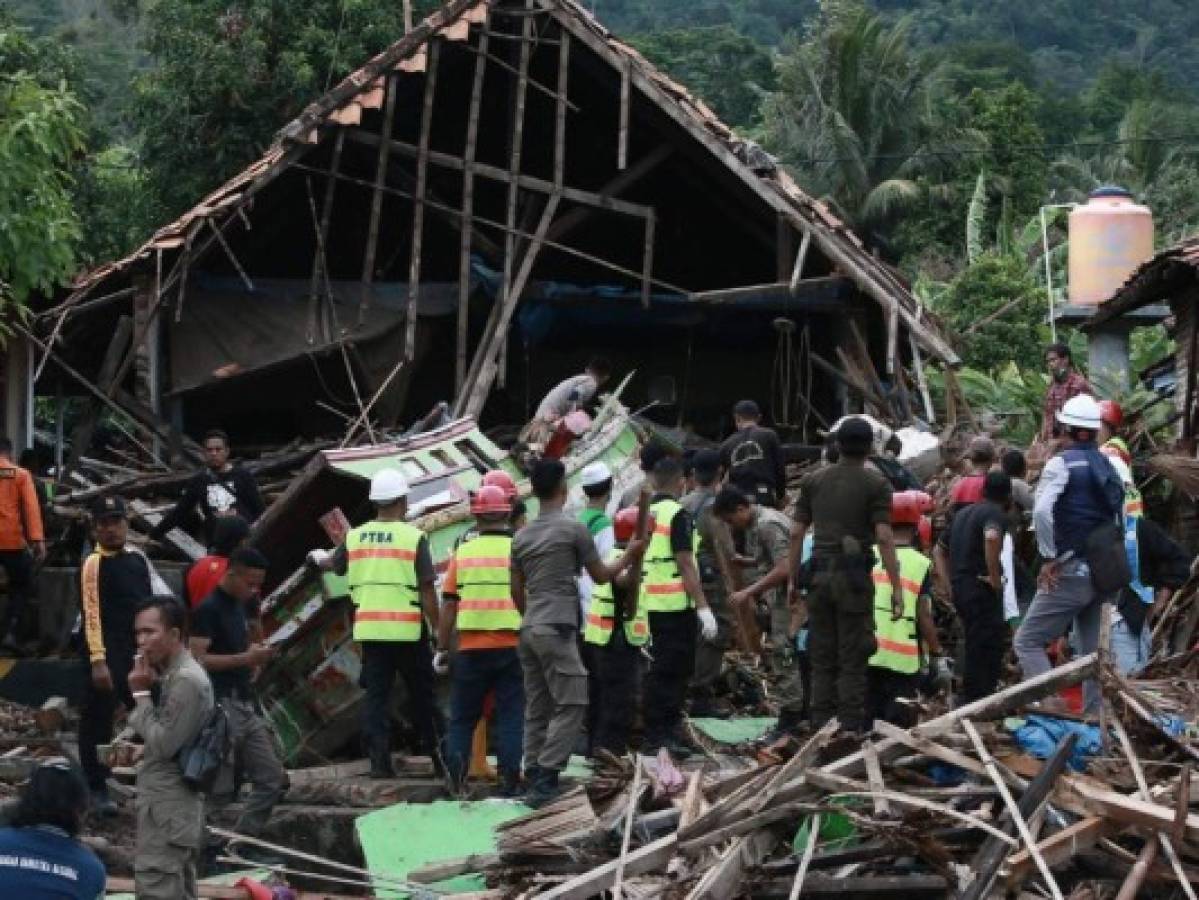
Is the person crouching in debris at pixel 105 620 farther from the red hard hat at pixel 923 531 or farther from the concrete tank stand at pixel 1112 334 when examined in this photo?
the concrete tank stand at pixel 1112 334

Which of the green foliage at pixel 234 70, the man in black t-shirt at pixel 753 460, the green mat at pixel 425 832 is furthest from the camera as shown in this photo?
the green foliage at pixel 234 70

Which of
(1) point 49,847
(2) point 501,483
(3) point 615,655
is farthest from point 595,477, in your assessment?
(1) point 49,847

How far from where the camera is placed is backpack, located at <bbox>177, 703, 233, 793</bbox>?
10078mm

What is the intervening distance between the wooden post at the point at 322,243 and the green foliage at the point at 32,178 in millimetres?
4986

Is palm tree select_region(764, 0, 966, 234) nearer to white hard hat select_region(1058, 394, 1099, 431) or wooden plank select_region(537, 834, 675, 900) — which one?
white hard hat select_region(1058, 394, 1099, 431)

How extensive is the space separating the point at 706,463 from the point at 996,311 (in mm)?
20266

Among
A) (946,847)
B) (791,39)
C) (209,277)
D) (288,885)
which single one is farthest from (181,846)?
(791,39)

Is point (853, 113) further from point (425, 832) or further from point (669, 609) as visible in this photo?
point (425, 832)

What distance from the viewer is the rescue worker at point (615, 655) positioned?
44.7ft

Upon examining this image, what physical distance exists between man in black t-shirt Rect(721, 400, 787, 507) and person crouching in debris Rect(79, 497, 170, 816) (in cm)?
437

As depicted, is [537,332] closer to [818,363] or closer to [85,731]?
[818,363]

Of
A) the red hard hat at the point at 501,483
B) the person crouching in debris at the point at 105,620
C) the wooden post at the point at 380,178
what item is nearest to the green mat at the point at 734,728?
the red hard hat at the point at 501,483

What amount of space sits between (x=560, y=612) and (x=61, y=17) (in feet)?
191

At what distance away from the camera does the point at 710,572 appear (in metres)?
14.7
